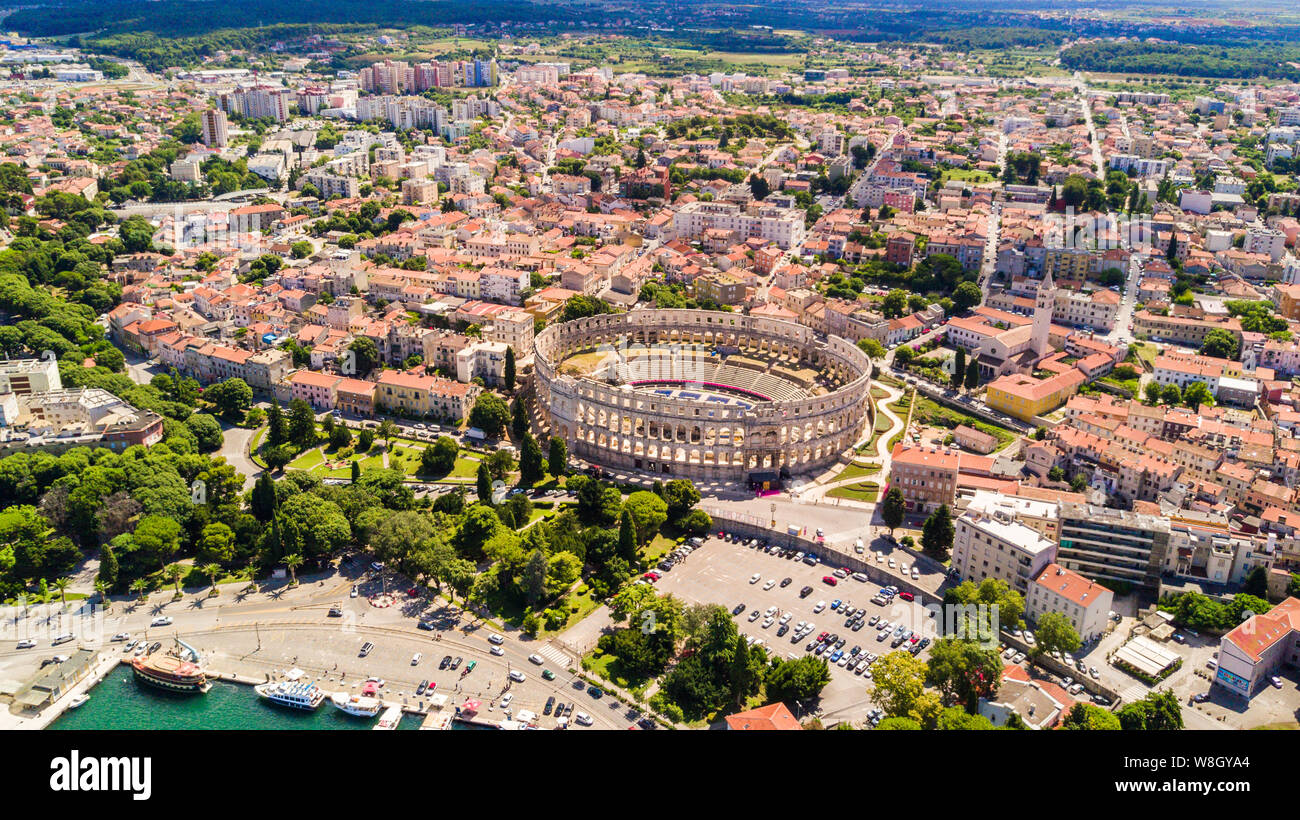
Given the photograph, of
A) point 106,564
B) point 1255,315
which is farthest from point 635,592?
point 1255,315

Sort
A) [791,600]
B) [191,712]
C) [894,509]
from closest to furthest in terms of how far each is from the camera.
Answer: [191,712]
[791,600]
[894,509]

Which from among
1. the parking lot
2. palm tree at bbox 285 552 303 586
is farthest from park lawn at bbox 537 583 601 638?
palm tree at bbox 285 552 303 586

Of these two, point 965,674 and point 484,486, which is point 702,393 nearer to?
point 484,486

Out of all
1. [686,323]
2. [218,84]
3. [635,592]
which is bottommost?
[635,592]

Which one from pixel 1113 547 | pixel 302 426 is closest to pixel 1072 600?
pixel 1113 547

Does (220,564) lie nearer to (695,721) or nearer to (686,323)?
(695,721)
